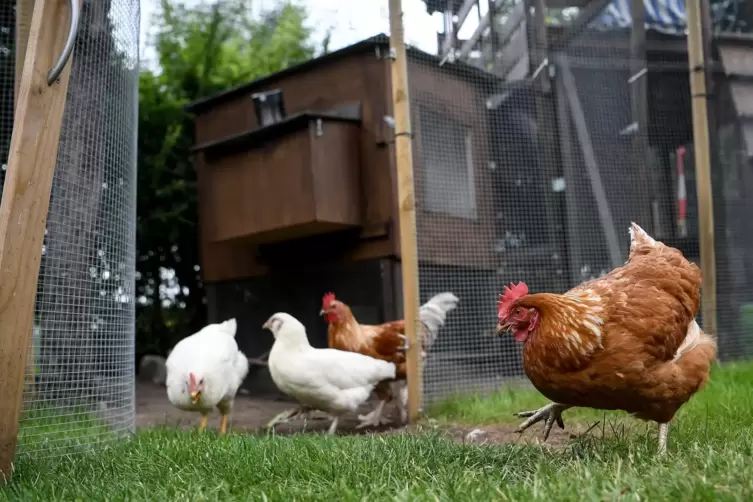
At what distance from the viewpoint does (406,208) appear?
4281mm

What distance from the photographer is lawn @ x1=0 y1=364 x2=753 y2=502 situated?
1.65m

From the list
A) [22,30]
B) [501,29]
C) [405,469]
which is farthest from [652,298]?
[22,30]

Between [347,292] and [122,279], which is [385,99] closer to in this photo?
[347,292]

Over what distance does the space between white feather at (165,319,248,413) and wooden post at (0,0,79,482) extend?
5.56 feet

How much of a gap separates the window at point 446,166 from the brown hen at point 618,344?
2.36 metres

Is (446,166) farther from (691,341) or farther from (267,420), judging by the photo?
(691,341)

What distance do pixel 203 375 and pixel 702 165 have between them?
12.3 ft

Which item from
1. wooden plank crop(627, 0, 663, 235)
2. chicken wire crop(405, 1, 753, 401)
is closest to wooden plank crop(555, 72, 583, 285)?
chicken wire crop(405, 1, 753, 401)

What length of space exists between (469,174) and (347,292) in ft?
4.72

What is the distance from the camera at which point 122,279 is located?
3.56m

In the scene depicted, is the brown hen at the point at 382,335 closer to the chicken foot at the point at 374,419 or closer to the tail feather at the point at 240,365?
the chicken foot at the point at 374,419

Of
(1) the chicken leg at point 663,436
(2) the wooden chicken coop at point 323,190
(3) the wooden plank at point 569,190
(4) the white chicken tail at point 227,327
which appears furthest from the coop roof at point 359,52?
(1) the chicken leg at point 663,436

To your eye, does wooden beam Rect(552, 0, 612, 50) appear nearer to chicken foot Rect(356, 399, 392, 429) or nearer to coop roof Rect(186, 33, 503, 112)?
coop roof Rect(186, 33, 503, 112)

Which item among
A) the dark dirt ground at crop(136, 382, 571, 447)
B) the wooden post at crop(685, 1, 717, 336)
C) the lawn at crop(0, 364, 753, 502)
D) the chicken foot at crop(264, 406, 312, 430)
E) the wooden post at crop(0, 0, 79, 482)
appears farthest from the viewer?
the wooden post at crop(685, 1, 717, 336)
